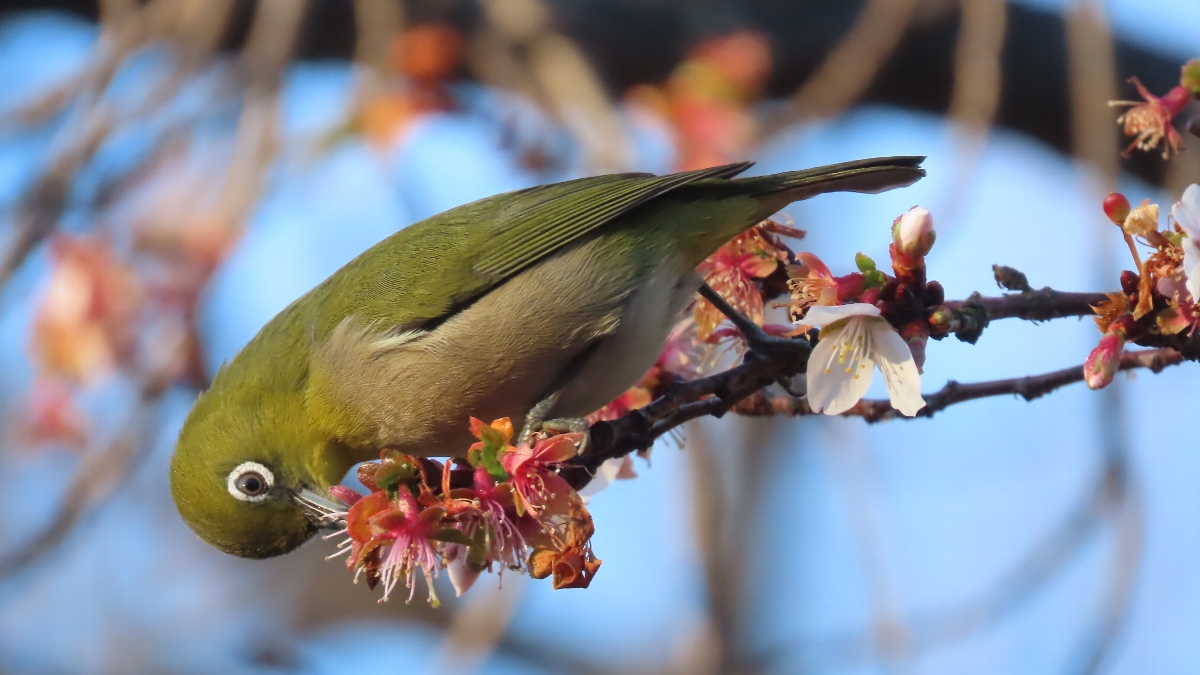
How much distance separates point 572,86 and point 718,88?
0.91 metres

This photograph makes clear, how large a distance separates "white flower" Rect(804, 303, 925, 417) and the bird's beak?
4.61ft

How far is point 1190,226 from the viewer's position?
1634mm

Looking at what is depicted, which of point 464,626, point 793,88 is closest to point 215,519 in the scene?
point 464,626

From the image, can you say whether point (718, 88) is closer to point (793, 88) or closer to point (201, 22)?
point (793, 88)

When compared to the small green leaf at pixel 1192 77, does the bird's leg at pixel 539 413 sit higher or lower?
lower

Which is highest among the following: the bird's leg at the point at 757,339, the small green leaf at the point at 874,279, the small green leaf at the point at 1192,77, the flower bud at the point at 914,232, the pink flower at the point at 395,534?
the small green leaf at the point at 1192,77

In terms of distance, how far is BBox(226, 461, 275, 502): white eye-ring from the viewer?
2.74 meters

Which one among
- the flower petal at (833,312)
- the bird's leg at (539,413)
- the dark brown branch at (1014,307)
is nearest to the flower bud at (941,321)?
the dark brown branch at (1014,307)

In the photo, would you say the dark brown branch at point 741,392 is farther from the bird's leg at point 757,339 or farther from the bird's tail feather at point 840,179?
the bird's tail feather at point 840,179

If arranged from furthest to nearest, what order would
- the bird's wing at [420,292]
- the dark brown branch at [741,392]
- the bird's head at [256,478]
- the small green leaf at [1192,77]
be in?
1. the bird's head at [256,478]
2. the bird's wing at [420,292]
3. the dark brown branch at [741,392]
4. the small green leaf at [1192,77]

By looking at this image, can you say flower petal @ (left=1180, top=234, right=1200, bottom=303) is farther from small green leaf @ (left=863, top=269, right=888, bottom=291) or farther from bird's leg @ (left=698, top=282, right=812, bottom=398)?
bird's leg @ (left=698, top=282, right=812, bottom=398)

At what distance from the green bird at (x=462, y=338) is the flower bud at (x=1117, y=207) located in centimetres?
60

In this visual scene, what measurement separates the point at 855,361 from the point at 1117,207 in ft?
1.79

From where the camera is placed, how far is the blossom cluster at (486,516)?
188cm
